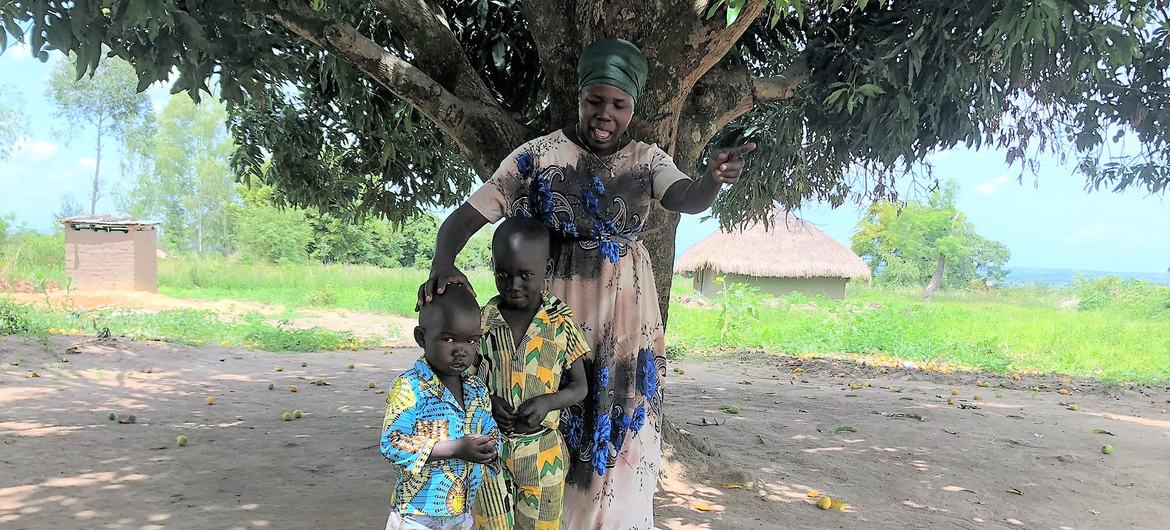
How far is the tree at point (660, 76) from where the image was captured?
10.0 ft

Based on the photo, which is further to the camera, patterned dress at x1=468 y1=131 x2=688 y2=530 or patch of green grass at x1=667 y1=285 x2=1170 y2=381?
patch of green grass at x1=667 y1=285 x2=1170 y2=381

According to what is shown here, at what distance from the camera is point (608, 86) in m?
2.05

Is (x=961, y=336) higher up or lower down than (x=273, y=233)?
lower down

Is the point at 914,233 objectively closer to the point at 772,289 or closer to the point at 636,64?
the point at 772,289

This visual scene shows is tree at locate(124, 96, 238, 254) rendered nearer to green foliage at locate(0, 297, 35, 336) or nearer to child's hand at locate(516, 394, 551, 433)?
green foliage at locate(0, 297, 35, 336)

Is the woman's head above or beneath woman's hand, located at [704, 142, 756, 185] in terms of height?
above

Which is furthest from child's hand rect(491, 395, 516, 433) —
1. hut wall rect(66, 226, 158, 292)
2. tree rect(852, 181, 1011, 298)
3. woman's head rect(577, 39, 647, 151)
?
tree rect(852, 181, 1011, 298)

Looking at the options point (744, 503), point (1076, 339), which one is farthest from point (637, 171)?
point (1076, 339)

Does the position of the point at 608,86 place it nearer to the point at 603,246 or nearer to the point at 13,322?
the point at 603,246

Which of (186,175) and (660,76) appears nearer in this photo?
(660,76)

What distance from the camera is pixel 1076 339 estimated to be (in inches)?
484

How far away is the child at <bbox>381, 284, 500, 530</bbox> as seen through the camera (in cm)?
172

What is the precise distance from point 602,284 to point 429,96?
1.73 meters

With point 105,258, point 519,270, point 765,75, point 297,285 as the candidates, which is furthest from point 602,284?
point 297,285
